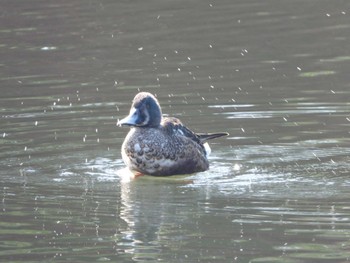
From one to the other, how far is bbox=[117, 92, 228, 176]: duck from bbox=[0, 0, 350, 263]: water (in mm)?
140

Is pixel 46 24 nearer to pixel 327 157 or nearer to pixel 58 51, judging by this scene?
pixel 58 51

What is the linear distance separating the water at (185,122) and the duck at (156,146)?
0.14 meters

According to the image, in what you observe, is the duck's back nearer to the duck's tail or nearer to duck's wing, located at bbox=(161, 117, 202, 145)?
duck's wing, located at bbox=(161, 117, 202, 145)

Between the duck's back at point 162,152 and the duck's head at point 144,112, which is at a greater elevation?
the duck's head at point 144,112

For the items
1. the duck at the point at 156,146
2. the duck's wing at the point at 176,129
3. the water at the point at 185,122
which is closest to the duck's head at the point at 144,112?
the duck at the point at 156,146

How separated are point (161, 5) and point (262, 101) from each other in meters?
6.94

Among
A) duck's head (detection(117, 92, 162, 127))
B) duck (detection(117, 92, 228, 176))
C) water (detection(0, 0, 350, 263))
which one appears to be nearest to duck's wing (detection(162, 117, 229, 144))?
duck (detection(117, 92, 228, 176))

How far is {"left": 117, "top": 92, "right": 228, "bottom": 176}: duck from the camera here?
11.4 metres

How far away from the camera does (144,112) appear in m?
11.7

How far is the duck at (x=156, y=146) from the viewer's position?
1141cm

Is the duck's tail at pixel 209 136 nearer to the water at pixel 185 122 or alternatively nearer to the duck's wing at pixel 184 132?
the duck's wing at pixel 184 132

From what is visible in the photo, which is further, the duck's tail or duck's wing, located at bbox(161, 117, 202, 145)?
the duck's tail

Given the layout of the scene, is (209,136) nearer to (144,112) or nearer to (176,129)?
(176,129)

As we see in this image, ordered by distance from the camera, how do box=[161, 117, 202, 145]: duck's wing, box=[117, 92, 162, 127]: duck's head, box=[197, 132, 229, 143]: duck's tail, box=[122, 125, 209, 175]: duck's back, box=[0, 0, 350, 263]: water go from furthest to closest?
box=[197, 132, 229, 143]: duck's tail < box=[161, 117, 202, 145]: duck's wing < box=[117, 92, 162, 127]: duck's head < box=[122, 125, 209, 175]: duck's back < box=[0, 0, 350, 263]: water
